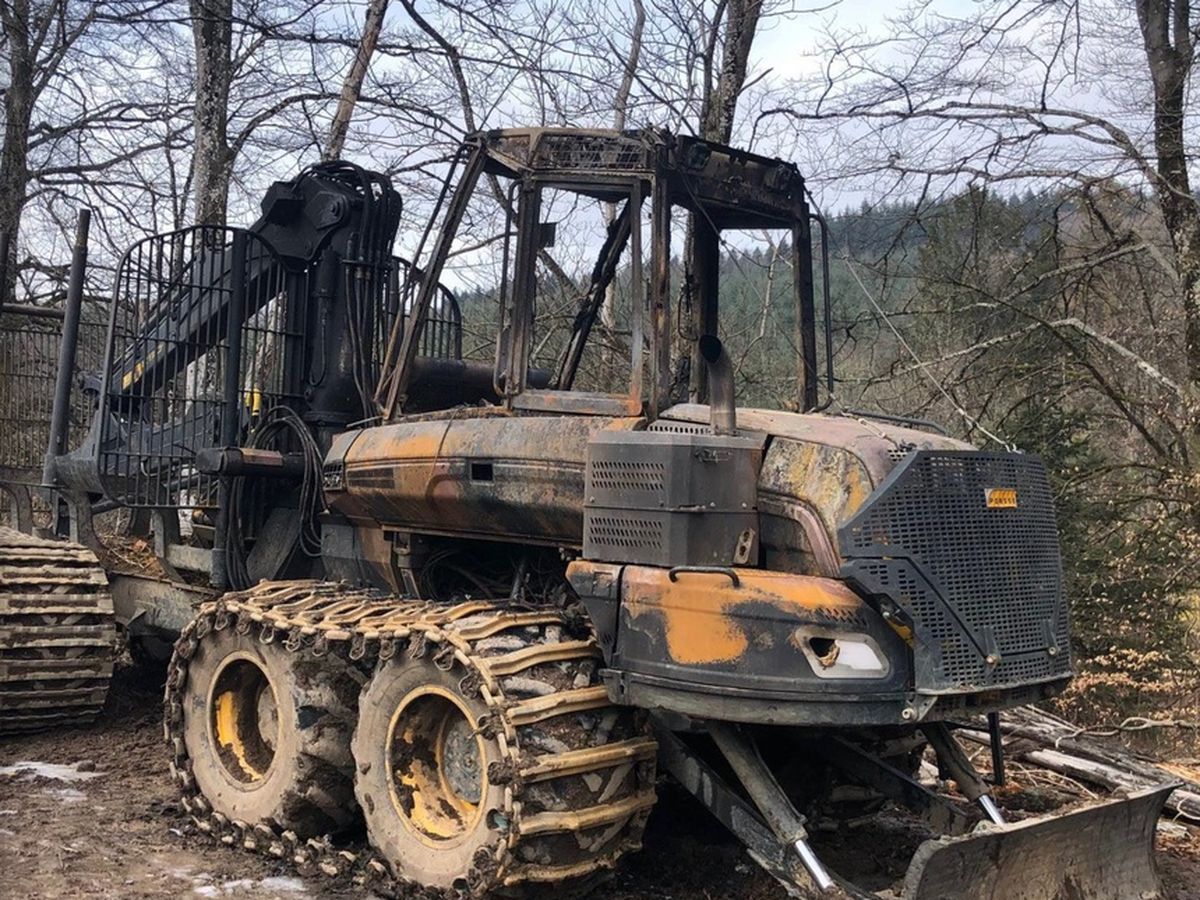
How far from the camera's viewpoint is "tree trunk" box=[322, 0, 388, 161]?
43.2ft

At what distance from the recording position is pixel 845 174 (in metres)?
11.0

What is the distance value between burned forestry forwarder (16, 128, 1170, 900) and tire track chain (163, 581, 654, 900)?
0.01 metres

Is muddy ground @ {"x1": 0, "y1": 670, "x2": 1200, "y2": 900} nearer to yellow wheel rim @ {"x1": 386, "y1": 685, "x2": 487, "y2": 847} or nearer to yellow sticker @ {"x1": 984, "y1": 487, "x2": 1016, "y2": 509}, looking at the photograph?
yellow wheel rim @ {"x1": 386, "y1": 685, "x2": 487, "y2": 847}

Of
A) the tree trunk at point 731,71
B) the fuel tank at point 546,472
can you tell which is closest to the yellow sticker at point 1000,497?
the fuel tank at point 546,472

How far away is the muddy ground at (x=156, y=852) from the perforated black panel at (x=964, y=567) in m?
1.39

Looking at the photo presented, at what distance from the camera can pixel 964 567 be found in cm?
414

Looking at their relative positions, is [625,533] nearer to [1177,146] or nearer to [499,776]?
[499,776]

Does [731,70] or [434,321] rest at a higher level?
[731,70]

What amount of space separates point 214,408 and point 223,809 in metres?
2.52

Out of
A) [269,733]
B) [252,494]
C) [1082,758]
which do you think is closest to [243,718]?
[269,733]

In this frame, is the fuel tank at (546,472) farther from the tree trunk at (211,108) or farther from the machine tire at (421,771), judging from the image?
the tree trunk at (211,108)

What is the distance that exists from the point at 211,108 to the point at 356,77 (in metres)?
1.85

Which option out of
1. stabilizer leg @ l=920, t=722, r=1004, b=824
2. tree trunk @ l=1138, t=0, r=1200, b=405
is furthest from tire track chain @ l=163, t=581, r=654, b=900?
tree trunk @ l=1138, t=0, r=1200, b=405

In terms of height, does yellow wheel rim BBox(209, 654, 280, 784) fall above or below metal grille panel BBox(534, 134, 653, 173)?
below
